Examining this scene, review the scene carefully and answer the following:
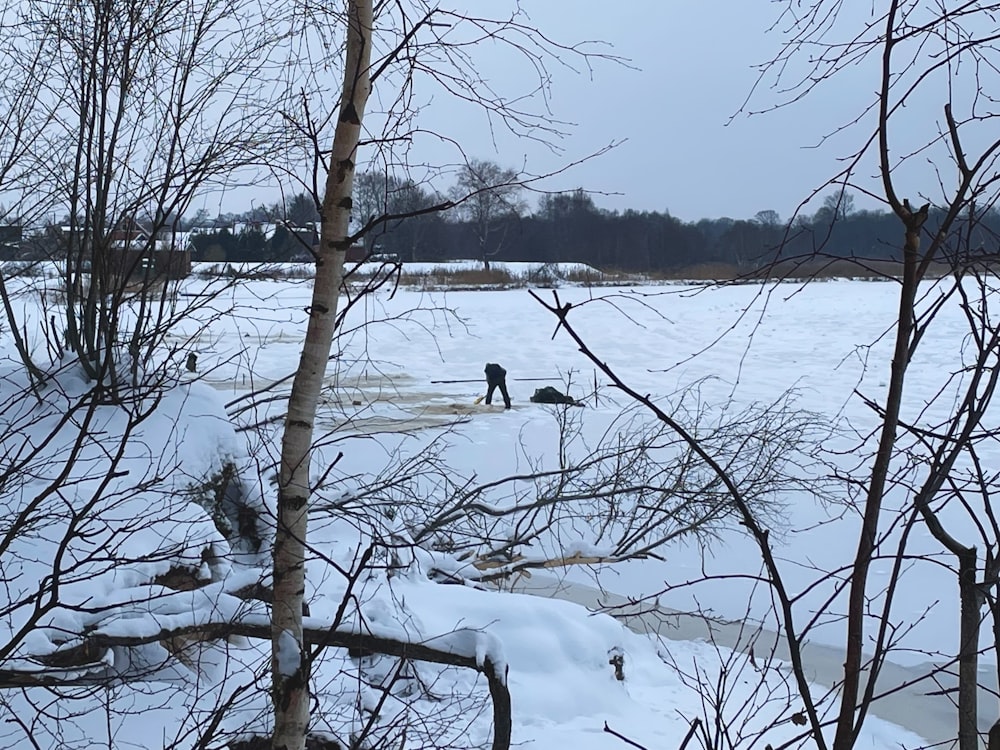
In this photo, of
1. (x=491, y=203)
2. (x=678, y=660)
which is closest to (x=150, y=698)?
(x=491, y=203)

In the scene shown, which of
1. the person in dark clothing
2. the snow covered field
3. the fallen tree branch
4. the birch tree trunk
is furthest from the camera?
the person in dark clothing

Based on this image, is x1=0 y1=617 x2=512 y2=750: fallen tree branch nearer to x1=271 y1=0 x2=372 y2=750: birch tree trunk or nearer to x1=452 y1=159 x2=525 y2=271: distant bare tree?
x1=271 y1=0 x2=372 y2=750: birch tree trunk

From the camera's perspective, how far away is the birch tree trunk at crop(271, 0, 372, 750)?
2.65 meters

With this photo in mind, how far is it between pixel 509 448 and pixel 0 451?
7638mm

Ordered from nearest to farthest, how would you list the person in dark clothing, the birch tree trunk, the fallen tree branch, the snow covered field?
the birch tree trunk → the fallen tree branch → the snow covered field → the person in dark clothing

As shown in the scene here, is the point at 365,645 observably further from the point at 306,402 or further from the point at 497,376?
the point at 497,376

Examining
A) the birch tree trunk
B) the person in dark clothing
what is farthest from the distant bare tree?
the person in dark clothing

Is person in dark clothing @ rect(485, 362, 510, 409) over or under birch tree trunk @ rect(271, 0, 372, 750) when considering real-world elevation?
under

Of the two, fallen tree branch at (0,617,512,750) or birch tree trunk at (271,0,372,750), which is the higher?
birch tree trunk at (271,0,372,750)

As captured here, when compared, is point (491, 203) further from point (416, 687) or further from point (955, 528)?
point (955, 528)

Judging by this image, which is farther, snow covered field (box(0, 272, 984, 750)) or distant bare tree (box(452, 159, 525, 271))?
snow covered field (box(0, 272, 984, 750))

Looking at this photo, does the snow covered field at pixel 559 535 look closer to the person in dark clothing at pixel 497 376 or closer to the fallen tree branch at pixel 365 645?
the fallen tree branch at pixel 365 645

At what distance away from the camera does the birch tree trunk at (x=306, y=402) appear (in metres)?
2.65

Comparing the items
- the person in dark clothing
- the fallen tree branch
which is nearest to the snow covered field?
the fallen tree branch
